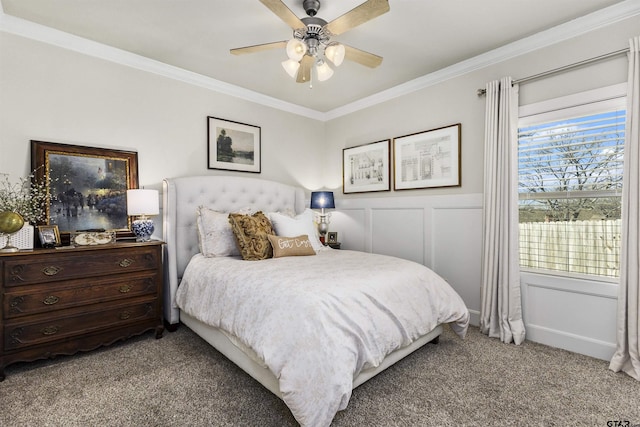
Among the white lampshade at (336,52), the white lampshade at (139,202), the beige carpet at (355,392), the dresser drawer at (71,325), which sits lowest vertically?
the beige carpet at (355,392)

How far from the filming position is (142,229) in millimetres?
2801

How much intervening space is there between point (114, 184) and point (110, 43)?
124 cm

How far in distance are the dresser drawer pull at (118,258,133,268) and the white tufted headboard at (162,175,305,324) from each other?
1.25 ft

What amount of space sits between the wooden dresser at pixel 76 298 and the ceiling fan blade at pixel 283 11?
205cm

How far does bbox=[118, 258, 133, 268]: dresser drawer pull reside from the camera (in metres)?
2.54

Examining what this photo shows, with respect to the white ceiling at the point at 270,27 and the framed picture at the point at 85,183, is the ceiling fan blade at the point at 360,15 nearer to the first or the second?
the white ceiling at the point at 270,27

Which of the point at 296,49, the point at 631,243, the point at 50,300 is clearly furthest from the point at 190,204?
the point at 631,243

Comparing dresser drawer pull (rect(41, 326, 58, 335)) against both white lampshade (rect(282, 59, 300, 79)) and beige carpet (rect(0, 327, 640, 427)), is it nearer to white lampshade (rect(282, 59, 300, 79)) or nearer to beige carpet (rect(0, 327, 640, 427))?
beige carpet (rect(0, 327, 640, 427))

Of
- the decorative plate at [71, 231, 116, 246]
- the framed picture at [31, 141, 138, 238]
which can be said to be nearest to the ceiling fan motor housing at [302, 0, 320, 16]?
the framed picture at [31, 141, 138, 238]

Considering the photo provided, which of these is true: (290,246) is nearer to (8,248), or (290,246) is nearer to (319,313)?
(319,313)

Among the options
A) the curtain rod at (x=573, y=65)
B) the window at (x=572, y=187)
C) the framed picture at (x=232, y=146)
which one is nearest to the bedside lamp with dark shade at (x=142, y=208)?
the framed picture at (x=232, y=146)

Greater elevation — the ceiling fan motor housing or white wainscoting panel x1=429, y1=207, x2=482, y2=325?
the ceiling fan motor housing

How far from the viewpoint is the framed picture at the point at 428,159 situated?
10.7 feet

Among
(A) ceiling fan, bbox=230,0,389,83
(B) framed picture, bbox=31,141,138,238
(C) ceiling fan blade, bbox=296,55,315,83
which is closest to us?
(A) ceiling fan, bbox=230,0,389,83
